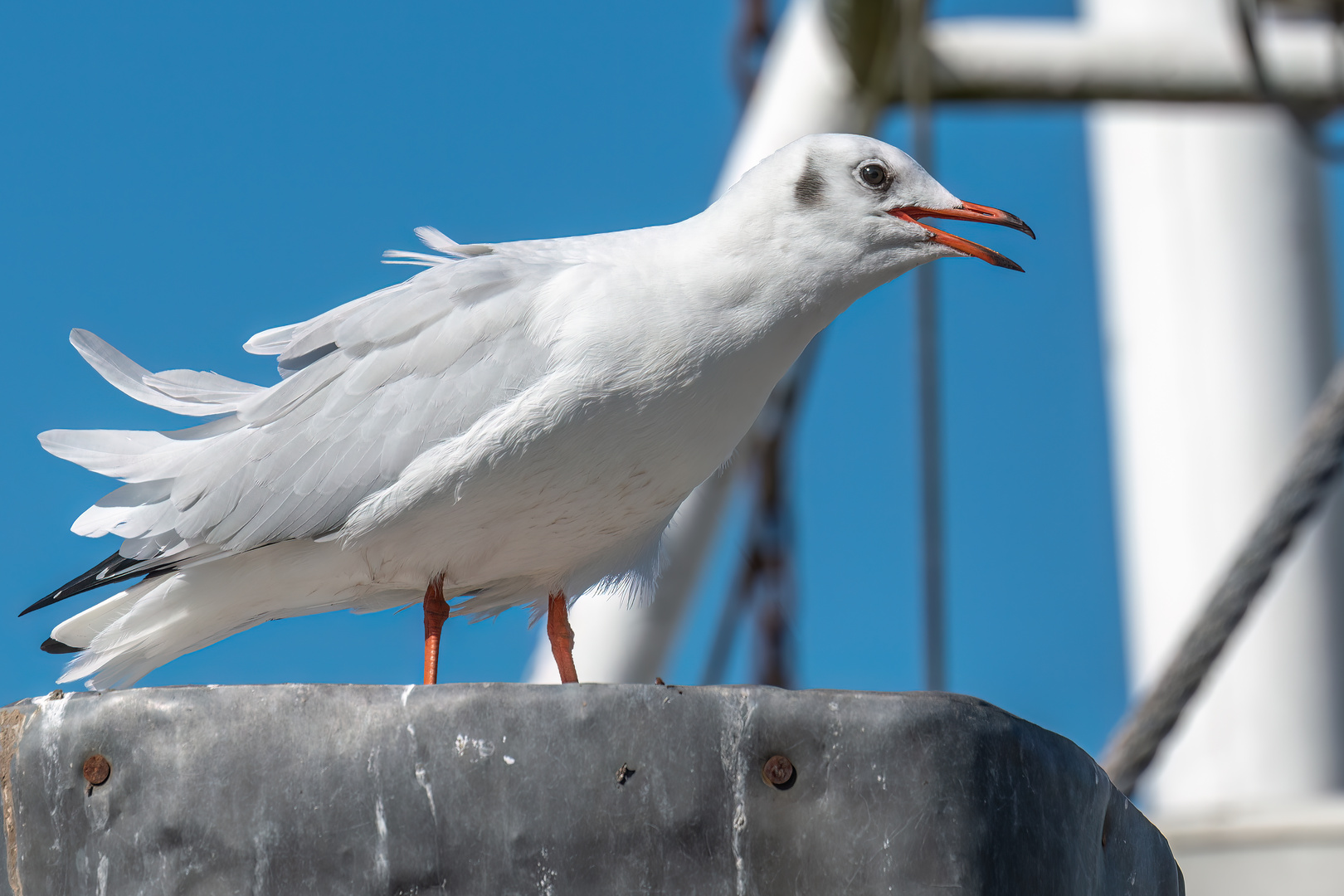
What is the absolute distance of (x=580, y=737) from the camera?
10.9 ft

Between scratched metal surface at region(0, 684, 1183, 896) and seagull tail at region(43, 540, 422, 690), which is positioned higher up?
seagull tail at region(43, 540, 422, 690)

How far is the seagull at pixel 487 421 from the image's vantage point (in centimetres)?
430

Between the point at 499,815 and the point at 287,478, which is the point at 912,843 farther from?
the point at 287,478

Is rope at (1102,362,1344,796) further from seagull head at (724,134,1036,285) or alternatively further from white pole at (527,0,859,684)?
white pole at (527,0,859,684)

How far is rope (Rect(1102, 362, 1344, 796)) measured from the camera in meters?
5.64

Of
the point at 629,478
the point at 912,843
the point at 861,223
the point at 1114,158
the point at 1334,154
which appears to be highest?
the point at 1114,158

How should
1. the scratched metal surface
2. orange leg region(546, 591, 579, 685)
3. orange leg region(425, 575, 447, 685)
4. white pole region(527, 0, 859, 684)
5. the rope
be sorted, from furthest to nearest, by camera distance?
white pole region(527, 0, 859, 684) → the rope → orange leg region(546, 591, 579, 685) → orange leg region(425, 575, 447, 685) → the scratched metal surface

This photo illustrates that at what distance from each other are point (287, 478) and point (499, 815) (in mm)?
1550

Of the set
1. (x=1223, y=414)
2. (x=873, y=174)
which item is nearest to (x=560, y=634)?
(x=873, y=174)

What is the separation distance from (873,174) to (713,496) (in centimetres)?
592

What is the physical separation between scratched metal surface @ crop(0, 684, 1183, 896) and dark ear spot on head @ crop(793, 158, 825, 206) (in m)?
1.71

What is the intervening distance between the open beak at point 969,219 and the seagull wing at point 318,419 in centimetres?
101

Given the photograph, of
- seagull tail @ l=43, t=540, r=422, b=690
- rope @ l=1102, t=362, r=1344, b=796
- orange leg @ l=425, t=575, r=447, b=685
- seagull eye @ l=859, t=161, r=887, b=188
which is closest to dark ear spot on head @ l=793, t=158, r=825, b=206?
seagull eye @ l=859, t=161, r=887, b=188

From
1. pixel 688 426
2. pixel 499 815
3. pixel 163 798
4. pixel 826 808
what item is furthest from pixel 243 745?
pixel 688 426
